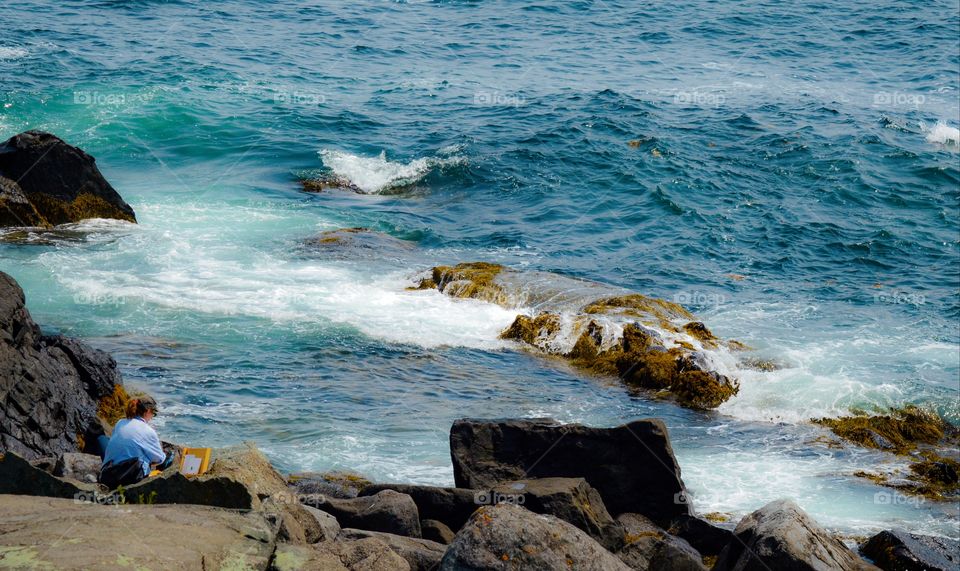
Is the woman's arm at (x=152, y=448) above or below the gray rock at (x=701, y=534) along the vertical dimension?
above

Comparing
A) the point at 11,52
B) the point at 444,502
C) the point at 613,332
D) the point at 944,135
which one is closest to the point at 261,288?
the point at 613,332

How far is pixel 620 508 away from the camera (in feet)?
34.4

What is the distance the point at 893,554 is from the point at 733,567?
2.36 metres

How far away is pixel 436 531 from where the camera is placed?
9281 millimetres

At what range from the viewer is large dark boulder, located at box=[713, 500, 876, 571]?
325 inches

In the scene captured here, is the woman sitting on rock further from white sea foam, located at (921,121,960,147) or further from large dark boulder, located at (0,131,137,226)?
white sea foam, located at (921,121,960,147)

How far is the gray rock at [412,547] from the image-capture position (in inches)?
309

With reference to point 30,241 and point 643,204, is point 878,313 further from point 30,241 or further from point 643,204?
point 30,241

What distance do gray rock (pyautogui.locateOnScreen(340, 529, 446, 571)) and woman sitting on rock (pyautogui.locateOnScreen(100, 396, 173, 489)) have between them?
203cm

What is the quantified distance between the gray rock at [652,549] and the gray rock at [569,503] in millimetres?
174

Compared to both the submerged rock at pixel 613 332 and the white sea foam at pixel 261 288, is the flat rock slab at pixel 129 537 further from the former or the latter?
the white sea foam at pixel 261 288

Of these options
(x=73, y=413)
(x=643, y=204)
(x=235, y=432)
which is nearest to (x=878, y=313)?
(x=643, y=204)

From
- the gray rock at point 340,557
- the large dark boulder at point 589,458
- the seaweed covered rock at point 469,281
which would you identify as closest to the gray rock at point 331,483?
the large dark boulder at point 589,458

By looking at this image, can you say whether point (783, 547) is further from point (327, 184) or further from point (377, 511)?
point (327, 184)
